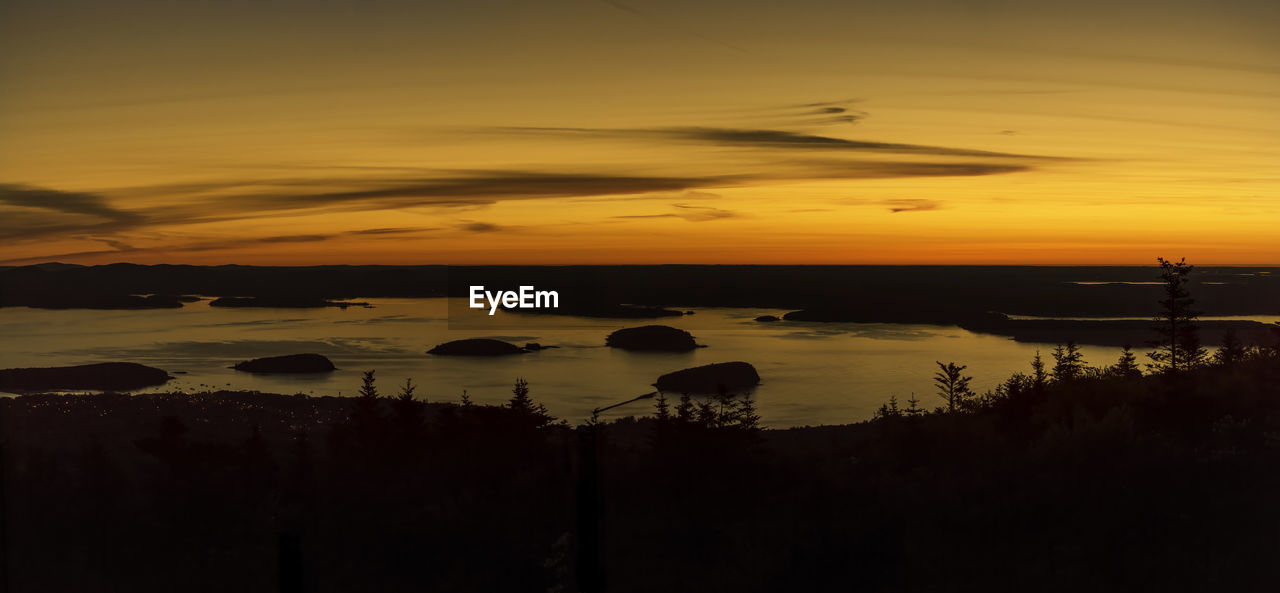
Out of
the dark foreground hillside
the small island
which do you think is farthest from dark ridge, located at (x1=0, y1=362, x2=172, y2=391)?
the dark foreground hillside

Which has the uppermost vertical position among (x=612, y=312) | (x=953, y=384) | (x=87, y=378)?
(x=953, y=384)

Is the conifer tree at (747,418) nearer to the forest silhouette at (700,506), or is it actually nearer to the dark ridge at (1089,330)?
the forest silhouette at (700,506)

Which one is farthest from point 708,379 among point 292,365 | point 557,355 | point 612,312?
point 612,312

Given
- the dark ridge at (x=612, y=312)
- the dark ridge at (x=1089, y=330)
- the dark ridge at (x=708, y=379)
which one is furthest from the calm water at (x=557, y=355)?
the dark ridge at (x=612, y=312)

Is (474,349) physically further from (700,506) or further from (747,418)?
(700,506)

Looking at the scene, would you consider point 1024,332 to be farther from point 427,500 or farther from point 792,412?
point 427,500

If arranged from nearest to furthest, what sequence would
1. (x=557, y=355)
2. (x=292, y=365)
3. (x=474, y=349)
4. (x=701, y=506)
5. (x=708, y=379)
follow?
(x=701, y=506) < (x=708, y=379) < (x=292, y=365) < (x=557, y=355) < (x=474, y=349)

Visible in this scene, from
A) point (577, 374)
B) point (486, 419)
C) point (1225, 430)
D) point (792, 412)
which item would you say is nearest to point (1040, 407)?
point (1225, 430)
